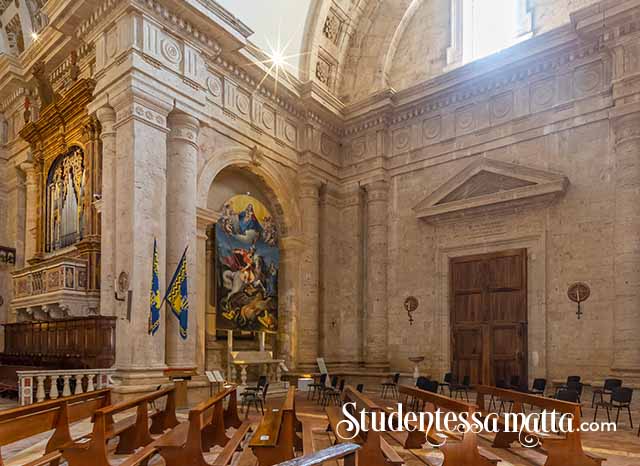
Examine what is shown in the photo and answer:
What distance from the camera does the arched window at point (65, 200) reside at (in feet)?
39.3

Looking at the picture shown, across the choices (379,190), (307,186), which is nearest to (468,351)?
(379,190)

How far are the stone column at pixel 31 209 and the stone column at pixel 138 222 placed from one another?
4.58m

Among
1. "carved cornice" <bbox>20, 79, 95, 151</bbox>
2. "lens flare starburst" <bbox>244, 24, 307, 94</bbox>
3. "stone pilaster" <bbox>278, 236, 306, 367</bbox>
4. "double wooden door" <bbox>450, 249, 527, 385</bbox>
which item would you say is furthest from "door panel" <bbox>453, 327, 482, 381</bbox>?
"carved cornice" <bbox>20, 79, 95, 151</bbox>

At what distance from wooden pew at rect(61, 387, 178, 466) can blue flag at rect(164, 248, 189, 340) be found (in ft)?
11.4

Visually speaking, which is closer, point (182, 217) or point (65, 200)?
point (182, 217)

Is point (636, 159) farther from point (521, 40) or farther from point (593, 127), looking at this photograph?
point (521, 40)

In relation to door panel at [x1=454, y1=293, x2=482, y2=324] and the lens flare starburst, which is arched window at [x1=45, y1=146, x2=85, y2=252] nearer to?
the lens flare starburst

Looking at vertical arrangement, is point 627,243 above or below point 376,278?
above

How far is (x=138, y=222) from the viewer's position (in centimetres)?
998

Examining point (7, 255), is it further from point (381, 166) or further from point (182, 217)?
point (381, 166)

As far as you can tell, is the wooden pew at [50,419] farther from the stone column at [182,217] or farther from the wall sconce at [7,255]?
the wall sconce at [7,255]

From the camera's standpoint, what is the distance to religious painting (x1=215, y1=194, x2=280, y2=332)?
513 inches

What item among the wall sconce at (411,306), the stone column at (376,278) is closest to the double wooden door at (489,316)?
the wall sconce at (411,306)

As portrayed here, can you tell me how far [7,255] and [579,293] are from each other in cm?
1388
